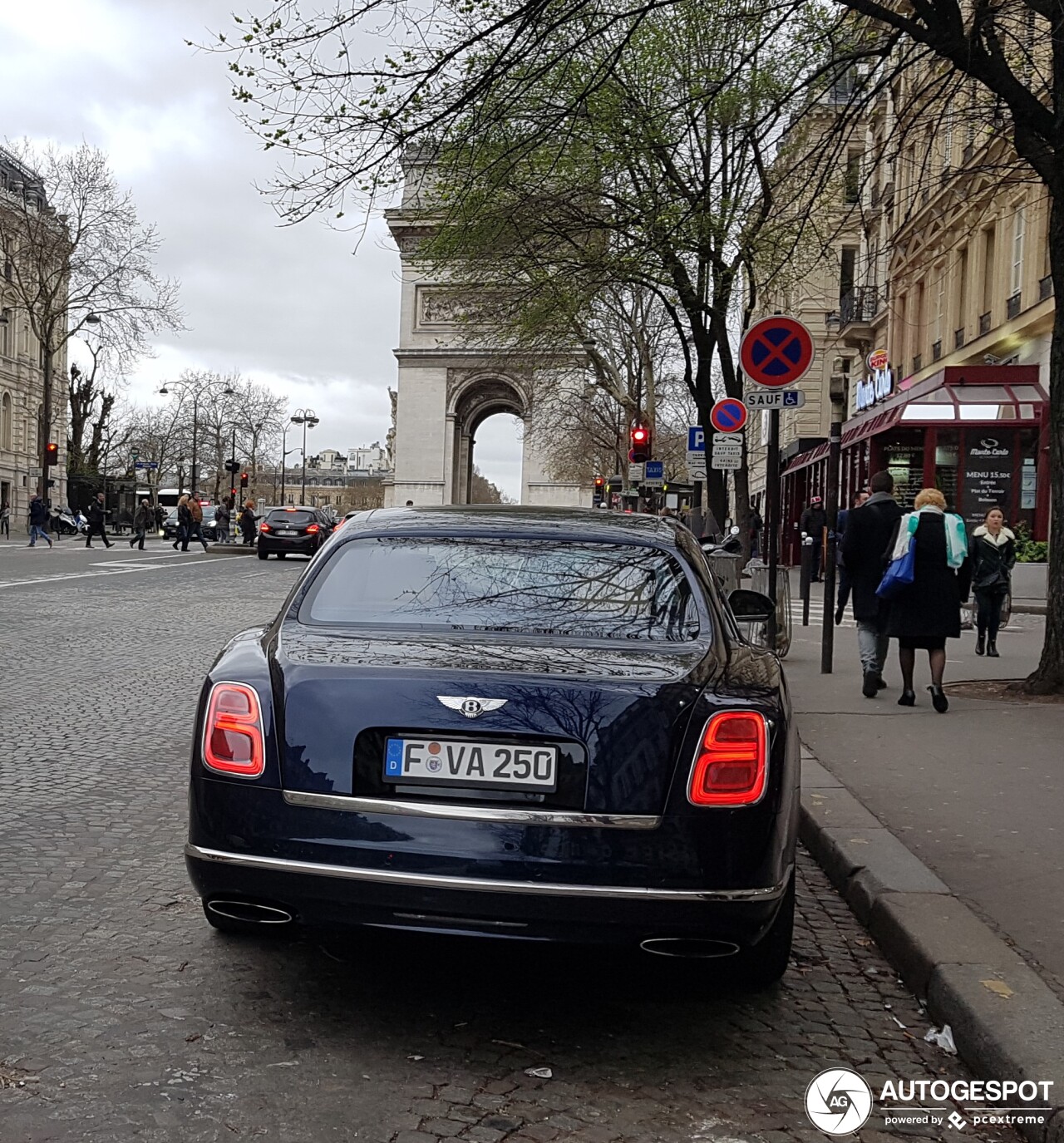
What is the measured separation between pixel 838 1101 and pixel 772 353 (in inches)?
355

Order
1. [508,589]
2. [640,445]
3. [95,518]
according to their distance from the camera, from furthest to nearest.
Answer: [95,518]
[640,445]
[508,589]

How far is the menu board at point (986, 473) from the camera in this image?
84.4 ft

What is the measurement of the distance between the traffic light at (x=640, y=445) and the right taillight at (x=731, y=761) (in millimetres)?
26743

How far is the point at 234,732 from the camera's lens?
373 cm

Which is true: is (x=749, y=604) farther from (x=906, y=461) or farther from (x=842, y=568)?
(x=906, y=461)

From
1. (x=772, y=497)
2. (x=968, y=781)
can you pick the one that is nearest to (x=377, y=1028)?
(x=968, y=781)

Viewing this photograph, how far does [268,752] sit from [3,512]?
56.1 m

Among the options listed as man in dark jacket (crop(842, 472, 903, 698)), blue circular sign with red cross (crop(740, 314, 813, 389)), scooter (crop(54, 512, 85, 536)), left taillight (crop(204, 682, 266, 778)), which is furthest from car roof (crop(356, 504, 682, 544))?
scooter (crop(54, 512, 85, 536))

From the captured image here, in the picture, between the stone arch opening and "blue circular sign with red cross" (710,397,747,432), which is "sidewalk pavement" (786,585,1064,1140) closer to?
"blue circular sign with red cross" (710,397,747,432)

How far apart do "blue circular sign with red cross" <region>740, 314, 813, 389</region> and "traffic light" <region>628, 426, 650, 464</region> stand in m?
18.5

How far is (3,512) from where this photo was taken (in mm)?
55688

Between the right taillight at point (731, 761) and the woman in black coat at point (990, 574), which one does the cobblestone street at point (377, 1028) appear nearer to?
the right taillight at point (731, 761)

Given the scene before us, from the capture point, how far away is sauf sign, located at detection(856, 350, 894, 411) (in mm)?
35500

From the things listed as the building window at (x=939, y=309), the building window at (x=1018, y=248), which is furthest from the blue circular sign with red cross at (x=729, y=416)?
the building window at (x=939, y=309)
